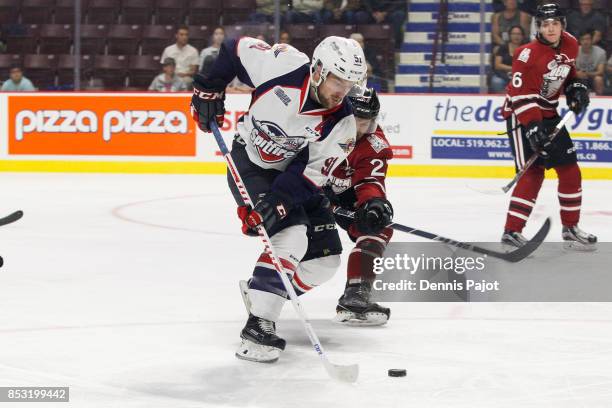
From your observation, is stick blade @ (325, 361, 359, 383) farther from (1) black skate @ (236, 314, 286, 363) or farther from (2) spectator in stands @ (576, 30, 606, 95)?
(2) spectator in stands @ (576, 30, 606, 95)

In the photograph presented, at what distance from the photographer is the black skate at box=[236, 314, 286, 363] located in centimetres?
327

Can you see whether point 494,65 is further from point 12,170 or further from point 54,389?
point 54,389

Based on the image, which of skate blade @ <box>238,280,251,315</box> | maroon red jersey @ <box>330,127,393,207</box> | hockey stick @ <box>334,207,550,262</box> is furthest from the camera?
hockey stick @ <box>334,207,550,262</box>

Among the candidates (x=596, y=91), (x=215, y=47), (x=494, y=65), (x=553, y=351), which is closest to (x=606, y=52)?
(x=596, y=91)

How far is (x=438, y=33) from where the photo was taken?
31.9 ft

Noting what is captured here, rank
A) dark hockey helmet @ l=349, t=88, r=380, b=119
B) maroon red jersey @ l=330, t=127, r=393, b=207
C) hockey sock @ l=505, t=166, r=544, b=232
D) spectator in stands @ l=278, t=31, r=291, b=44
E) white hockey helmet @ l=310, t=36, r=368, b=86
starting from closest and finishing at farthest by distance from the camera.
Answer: white hockey helmet @ l=310, t=36, r=368, b=86 → dark hockey helmet @ l=349, t=88, r=380, b=119 → maroon red jersey @ l=330, t=127, r=393, b=207 → hockey sock @ l=505, t=166, r=544, b=232 → spectator in stands @ l=278, t=31, r=291, b=44

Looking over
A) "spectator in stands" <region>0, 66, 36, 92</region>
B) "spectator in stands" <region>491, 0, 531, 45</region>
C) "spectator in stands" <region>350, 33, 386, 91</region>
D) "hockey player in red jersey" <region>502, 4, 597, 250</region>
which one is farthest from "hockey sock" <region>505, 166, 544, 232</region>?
"spectator in stands" <region>0, 66, 36, 92</region>

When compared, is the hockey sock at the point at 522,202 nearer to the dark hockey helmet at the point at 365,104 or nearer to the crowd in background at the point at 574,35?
the dark hockey helmet at the point at 365,104

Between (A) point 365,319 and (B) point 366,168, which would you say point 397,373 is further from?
(B) point 366,168

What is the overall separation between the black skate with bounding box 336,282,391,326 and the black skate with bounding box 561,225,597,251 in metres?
2.12

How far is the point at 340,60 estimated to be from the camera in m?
3.22

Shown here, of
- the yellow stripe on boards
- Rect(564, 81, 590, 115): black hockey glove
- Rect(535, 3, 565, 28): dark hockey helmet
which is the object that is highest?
Rect(535, 3, 565, 28): dark hockey helmet

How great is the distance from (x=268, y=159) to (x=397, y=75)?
627 cm

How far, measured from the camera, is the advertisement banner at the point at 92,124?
967 cm
